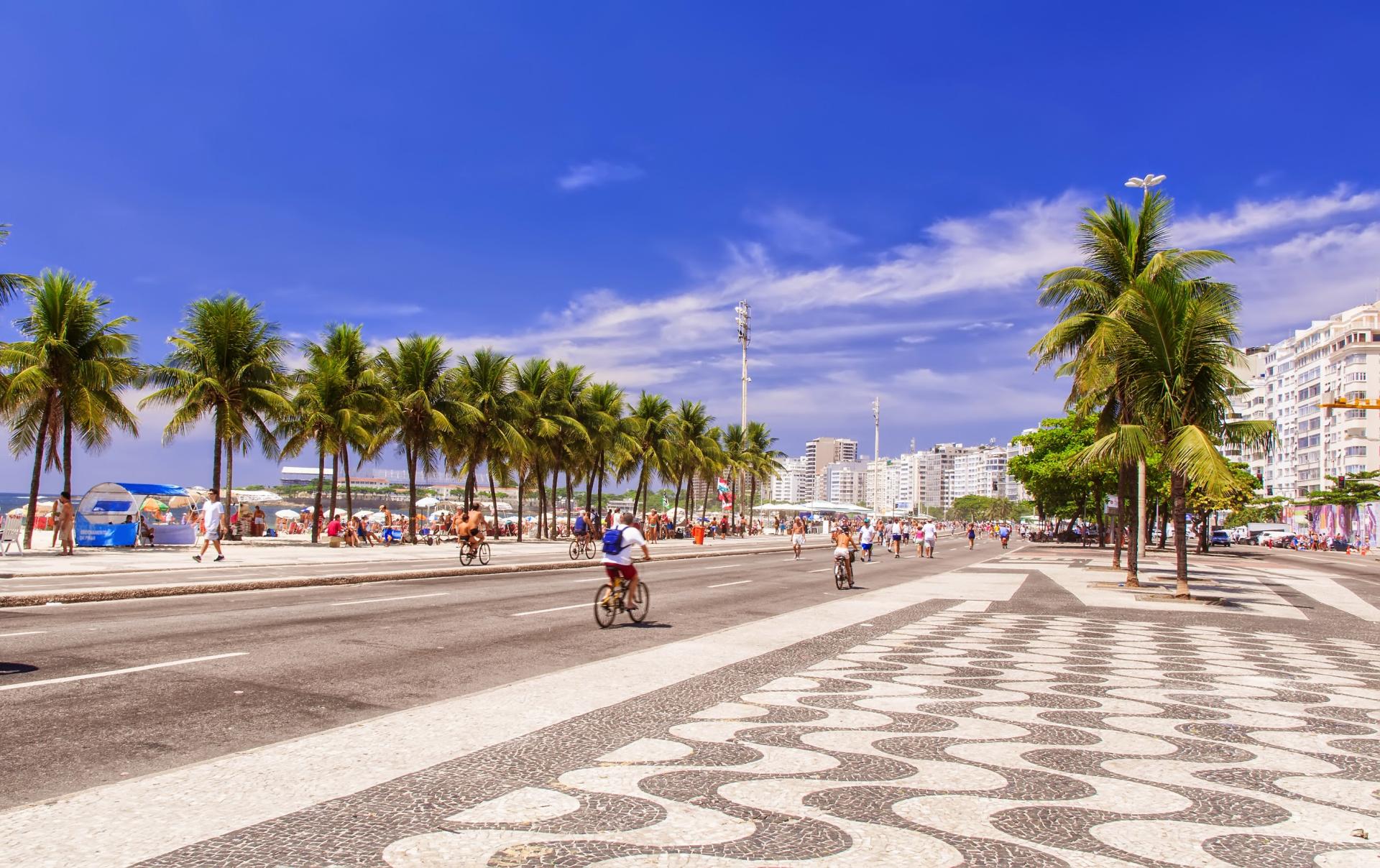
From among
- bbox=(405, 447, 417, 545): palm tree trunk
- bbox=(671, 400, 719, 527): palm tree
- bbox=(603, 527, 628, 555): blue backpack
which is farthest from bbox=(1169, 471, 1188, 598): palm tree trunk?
bbox=(671, 400, 719, 527): palm tree

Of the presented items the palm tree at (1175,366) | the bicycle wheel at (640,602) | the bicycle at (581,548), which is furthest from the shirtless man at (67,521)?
the palm tree at (1175,366)

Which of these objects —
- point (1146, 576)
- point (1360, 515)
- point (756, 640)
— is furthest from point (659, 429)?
point (1360, 515)

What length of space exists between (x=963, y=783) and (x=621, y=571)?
314 inches

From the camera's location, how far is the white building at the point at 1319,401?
334 feet

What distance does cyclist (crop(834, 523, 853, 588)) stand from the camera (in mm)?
21234

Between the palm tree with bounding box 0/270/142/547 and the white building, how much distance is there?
88173mm

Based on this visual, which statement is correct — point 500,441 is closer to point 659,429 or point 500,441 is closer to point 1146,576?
point 659,429

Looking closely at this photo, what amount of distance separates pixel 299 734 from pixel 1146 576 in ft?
93.5

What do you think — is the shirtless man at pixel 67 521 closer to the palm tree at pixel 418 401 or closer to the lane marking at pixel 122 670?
the palm tree at pixel 418 401

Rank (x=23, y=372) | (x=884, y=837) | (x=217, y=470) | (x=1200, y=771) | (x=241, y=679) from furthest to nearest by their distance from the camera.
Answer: (x=217, y=470) < (x=23, y=372) < (x=241, y=679) < (x=1200, y=771) < (x=884, y=837)

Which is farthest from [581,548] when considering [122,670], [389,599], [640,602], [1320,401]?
[1320,401]

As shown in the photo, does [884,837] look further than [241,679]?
No

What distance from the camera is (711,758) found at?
18.3 ft

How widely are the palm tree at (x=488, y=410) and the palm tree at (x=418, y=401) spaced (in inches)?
74.5
